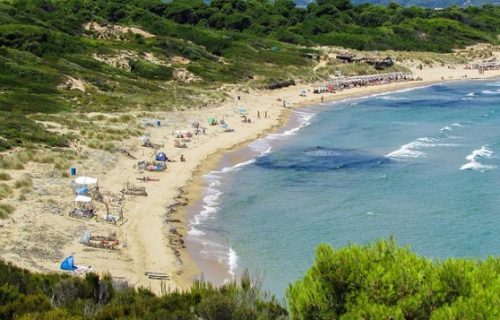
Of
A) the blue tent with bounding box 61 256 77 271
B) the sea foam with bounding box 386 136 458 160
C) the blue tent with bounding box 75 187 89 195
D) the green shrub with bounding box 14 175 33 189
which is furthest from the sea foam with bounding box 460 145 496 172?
the blue tent with bounding box 61 256 77 271

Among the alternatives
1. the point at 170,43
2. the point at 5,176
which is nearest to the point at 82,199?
the point at 5,176

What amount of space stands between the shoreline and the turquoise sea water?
24.3 inches

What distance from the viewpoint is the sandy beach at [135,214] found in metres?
25.0

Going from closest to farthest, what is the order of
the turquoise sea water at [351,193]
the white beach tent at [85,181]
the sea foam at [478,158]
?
the turquoise sea water at [351,193] → the white beach tent at [85,181] → the sea foam at [478,158]

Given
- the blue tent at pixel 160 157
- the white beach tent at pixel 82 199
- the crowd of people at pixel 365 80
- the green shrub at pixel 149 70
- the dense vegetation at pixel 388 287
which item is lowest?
the white beach tent at pixel 82 199

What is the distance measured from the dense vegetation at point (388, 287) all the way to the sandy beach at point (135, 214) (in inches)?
383

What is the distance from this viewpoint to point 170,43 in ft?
271

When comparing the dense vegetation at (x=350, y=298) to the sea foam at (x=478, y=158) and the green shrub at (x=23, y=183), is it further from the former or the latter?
the sea foam at (x=478, y=158)

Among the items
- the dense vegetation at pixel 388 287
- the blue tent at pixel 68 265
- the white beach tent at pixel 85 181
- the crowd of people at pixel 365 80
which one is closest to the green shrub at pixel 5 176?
the white beach tent at pixel 85 181

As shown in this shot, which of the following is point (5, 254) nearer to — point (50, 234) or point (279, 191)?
point (50, 234)

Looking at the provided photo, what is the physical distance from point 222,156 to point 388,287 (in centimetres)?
3493

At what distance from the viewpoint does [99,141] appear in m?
43.3

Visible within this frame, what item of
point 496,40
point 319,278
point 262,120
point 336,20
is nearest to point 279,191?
point 262,120

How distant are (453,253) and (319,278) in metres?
17.7
